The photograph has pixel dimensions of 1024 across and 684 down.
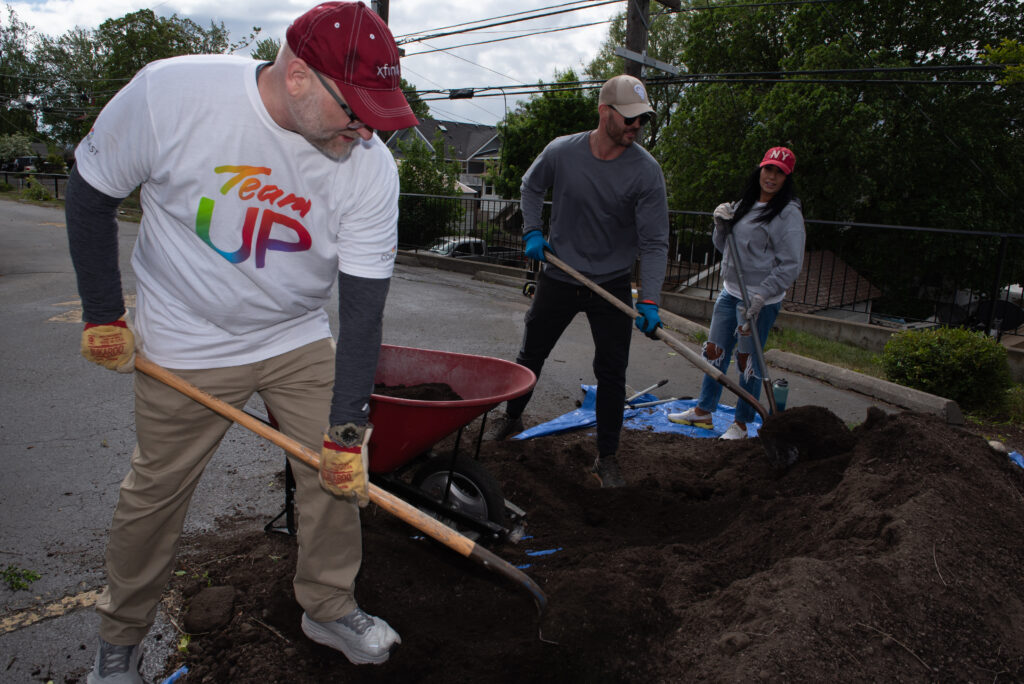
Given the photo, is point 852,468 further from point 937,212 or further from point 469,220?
point 937,212

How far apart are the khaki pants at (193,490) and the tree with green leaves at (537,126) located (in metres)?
22.5

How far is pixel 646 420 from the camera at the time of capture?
17.0 feet

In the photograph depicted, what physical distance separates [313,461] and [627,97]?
2.36 metres

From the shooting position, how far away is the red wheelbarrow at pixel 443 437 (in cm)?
260

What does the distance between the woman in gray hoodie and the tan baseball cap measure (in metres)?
1.40

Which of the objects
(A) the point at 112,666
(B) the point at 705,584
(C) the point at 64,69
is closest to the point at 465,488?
(B) the point at 705,584

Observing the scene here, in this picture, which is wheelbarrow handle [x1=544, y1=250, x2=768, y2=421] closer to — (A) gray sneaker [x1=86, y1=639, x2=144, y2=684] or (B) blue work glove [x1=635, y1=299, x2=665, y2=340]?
(B) blue work glove [x1=635, y1=299, x2=665, y2=340]

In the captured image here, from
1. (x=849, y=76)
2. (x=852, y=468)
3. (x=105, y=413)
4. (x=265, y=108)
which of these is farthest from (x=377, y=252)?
(x=849, y=76)

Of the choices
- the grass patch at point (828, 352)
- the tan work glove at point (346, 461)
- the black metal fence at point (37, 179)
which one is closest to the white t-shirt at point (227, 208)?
the tan work glove at point (346, 461)

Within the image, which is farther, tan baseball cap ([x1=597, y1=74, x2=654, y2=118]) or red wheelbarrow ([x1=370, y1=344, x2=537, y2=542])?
tan baseball cap ([x1=597, y1=74, x2=654, y2=118])

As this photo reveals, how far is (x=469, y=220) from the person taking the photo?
16547 millimetres

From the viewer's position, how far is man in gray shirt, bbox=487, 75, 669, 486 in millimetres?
3711

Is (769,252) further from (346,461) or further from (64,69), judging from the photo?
(64,69)

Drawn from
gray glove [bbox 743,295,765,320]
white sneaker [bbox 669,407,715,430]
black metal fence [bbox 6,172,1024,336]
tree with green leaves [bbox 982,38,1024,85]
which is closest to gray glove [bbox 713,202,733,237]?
gray glove [bbox 743,295,765,320]
